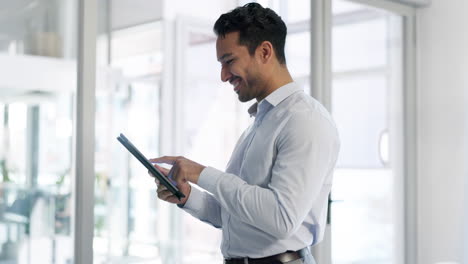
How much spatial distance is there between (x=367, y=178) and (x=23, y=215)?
189 centimetres

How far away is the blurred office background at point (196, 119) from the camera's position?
1.97 metres

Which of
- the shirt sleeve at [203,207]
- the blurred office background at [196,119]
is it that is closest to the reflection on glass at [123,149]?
the blurred office background at [196,119]

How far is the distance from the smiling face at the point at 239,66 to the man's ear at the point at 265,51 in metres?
0.02

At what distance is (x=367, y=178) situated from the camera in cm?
319

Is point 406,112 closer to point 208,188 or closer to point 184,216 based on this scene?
Answer: point 184,216

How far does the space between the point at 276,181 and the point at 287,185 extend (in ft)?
Answer: 0.11

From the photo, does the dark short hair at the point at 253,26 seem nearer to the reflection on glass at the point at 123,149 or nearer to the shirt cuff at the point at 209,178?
the shirt cuff at the point at 209,178

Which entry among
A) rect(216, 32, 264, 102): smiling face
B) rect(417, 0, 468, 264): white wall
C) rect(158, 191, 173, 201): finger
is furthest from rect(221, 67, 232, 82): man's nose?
rect(417, 0, 468, 264): white wall

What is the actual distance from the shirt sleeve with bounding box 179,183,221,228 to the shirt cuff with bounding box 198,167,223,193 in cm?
26

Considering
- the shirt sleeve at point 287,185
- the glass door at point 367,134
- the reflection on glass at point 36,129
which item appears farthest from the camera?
the glass door at point 367,134

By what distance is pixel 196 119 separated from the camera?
2.85 meters

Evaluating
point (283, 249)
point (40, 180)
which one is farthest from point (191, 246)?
point (283, 249)

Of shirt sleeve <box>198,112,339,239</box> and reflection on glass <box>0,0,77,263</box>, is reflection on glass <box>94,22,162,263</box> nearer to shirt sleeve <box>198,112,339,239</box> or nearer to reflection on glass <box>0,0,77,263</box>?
reflection on glass <box>0,0,77,263</box>

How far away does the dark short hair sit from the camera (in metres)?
1.63
